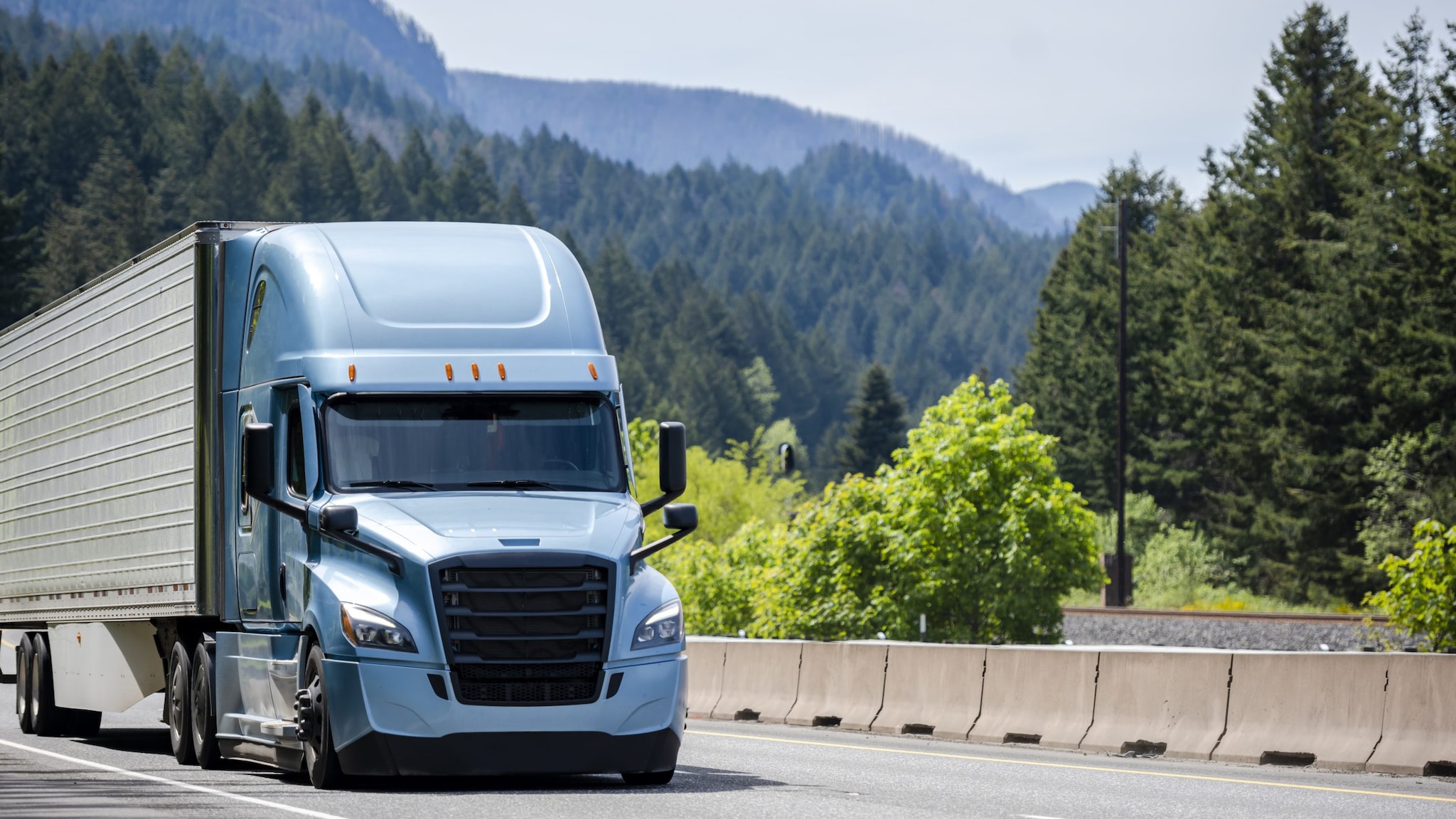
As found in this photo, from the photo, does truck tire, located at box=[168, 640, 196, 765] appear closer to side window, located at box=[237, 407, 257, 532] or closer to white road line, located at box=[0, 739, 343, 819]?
white road line, located at box=[0, 739, 343, 819]

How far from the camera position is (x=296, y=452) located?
13055mm

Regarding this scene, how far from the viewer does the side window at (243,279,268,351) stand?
13.9 metres

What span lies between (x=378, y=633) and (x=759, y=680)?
11.9m

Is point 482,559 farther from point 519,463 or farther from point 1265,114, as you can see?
point 1265,114

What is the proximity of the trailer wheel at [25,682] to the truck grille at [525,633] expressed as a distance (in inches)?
364

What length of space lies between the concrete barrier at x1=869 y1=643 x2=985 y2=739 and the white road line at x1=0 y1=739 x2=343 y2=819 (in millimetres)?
8110

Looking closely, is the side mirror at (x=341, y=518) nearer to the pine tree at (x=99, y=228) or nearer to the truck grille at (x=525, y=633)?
the truck grille at (x=525, y=633)

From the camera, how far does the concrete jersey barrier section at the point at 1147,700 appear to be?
48.8 feet

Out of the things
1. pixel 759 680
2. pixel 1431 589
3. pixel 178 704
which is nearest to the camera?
pixel 178 704

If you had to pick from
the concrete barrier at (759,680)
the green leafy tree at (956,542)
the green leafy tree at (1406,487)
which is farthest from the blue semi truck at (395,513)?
the green leafy tree at (1406,487)

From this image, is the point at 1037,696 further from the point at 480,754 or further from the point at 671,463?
the point at 480,754

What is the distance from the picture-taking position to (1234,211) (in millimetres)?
74000

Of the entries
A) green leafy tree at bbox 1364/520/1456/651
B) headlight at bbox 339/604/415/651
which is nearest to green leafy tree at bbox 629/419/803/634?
headlight at bbox 339/604/415/651

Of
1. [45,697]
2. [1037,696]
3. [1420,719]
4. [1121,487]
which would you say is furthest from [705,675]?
[1121,487]
